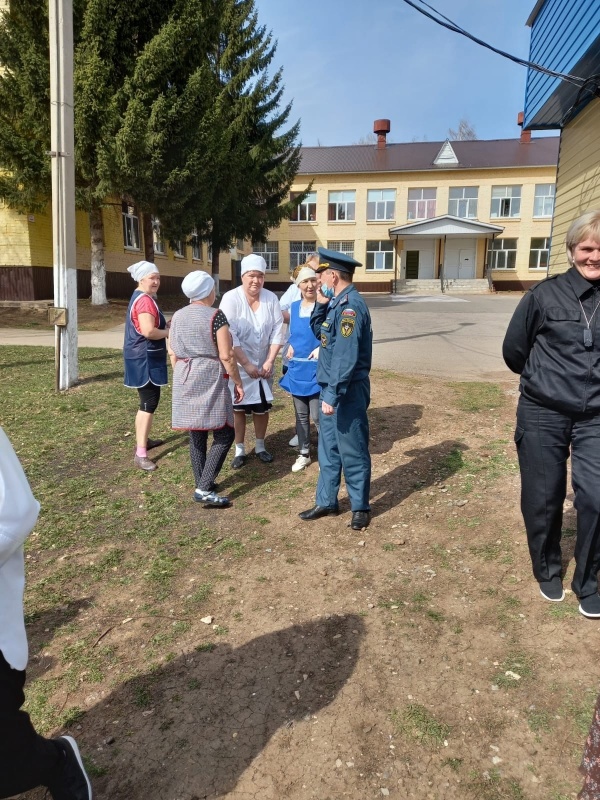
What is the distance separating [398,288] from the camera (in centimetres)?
3878

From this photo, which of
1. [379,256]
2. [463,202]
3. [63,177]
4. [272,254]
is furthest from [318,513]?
[463,202]

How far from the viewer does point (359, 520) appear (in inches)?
149

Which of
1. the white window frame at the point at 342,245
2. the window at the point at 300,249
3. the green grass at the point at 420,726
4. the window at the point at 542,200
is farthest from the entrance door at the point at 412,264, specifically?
the green grass at the point at 420,726

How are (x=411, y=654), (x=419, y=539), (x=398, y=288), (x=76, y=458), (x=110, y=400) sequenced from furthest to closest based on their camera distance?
1. (x=398, y=288)
2. (x=110, y=400)
3. (x=76, y=458)
4. (x=419, y=539)
5. (x=411, y=654)

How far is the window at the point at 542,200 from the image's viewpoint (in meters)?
38.5

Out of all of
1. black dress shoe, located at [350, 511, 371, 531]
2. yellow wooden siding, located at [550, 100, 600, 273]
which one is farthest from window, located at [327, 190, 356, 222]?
black dress shoe, located at [350, 511, 371, 531]

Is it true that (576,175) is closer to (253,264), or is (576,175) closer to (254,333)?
(253,264)

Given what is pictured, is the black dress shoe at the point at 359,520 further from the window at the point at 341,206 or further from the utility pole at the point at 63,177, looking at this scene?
the window at the point at 341,206

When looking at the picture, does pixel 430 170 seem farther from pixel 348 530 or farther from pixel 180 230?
pixel 348 530

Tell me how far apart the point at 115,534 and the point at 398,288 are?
3707 cm

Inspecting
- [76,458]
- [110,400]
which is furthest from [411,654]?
[110,400]

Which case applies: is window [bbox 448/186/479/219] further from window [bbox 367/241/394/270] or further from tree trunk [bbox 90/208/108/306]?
tree trunk [bbox 90/208/108/306]

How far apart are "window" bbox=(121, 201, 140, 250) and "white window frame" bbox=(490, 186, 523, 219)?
26830 mm

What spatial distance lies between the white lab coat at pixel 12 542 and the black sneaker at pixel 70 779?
1.67ft
